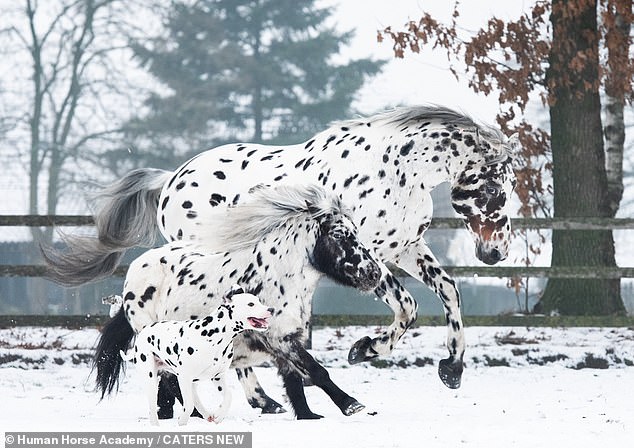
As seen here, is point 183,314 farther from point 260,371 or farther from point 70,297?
point 70,297

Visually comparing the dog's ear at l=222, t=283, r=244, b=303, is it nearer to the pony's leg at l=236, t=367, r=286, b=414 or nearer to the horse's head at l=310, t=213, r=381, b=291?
the horse's head at l=310, t=213, r=381, b=291

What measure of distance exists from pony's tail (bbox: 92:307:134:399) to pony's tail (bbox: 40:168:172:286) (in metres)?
2.08

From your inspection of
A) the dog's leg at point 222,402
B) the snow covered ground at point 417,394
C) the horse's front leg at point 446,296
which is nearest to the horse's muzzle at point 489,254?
the horse's front leg at point 446,296

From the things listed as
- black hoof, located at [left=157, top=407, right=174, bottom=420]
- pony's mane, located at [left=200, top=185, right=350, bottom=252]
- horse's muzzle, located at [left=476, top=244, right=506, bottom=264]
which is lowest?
black hoof, located at [left=157, top=407, right=174, bottom=420]

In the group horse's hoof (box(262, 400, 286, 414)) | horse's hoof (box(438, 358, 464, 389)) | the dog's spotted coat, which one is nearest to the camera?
horse's hoof (box(262, 400, 286, 414))

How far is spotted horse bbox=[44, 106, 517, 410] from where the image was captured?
24.2 feet

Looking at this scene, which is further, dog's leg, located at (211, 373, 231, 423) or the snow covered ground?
dog's leg, located at (211, 373, 231, 423)

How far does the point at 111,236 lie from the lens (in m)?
9.02

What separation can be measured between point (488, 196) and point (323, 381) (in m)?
2.21

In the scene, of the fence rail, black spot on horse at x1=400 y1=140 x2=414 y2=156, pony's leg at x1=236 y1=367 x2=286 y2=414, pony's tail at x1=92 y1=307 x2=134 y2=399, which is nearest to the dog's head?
pony's tail at x1=92 y1=307 x2=134 y2=399

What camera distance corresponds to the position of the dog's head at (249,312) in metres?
5.86

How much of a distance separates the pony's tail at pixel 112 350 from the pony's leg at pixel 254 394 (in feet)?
2.54

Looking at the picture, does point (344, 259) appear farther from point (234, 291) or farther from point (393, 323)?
point (393, 323)

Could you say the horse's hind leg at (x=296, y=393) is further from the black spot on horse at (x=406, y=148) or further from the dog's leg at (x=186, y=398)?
the black spot on horse at (x=406, y=148)
